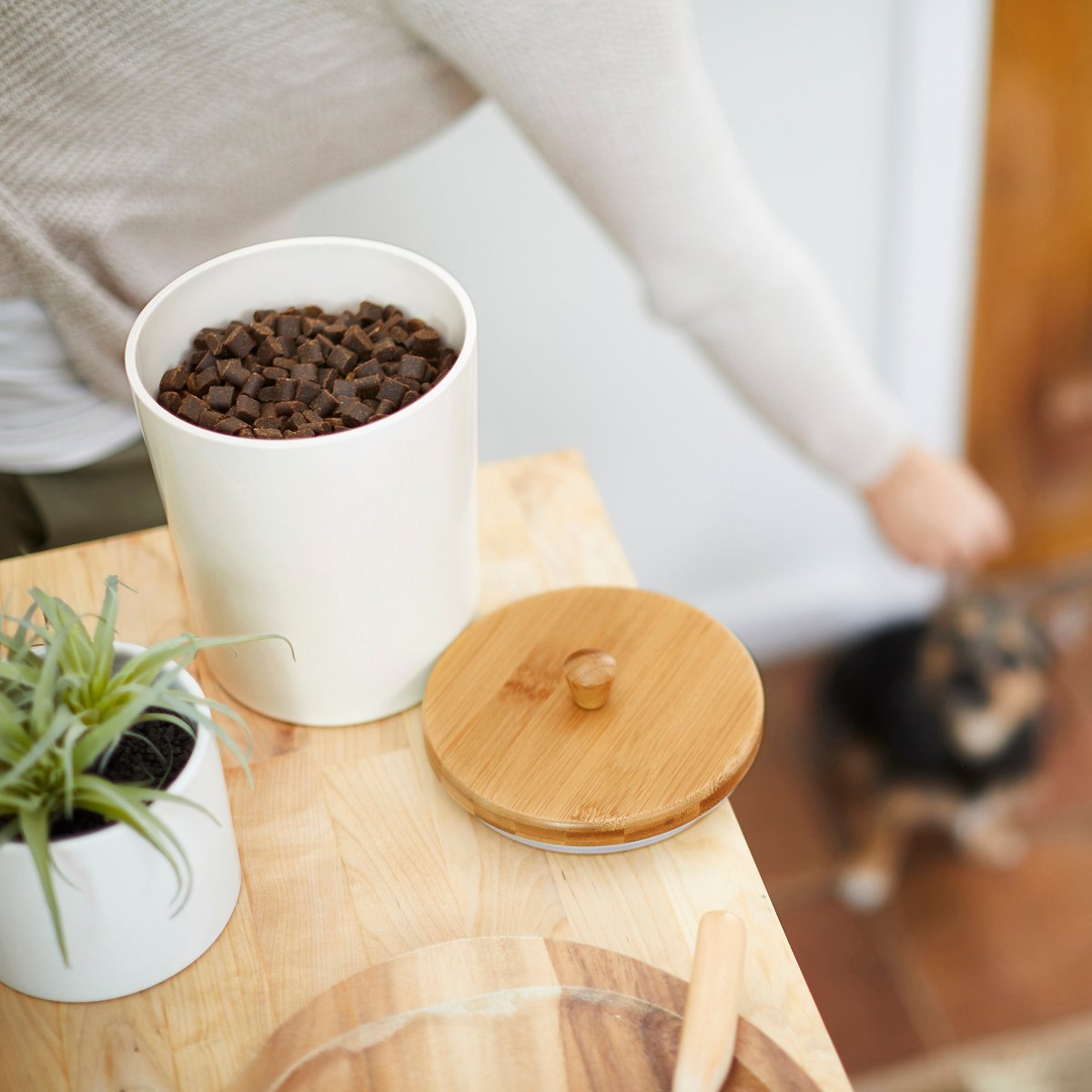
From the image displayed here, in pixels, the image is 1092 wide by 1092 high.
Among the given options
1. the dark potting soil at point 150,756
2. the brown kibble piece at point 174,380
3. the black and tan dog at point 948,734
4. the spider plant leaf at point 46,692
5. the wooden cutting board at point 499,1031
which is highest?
the brown kibble piece at point 174,380

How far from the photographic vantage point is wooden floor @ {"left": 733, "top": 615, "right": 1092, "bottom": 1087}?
1.49 meters

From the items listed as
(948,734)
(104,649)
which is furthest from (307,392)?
(948,734)

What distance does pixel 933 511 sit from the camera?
0.95m

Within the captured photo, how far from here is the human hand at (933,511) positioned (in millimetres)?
A: 946

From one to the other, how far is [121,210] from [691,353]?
950 millimetres

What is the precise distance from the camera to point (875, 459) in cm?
92

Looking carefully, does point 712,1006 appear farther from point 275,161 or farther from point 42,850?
point 275,161

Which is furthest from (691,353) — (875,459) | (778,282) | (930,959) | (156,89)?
(156,89)

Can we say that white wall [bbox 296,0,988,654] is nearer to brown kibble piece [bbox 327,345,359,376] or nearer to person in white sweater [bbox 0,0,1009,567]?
person in white sweater [bbox 0,0,1009,567]

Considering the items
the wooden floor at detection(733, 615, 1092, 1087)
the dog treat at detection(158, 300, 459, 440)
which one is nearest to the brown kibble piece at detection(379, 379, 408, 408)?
the dog treat at detection(158, 300, 459, 440)

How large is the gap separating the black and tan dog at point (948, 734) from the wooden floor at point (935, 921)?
0.04 meters

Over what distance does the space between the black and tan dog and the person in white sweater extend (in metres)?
0.88

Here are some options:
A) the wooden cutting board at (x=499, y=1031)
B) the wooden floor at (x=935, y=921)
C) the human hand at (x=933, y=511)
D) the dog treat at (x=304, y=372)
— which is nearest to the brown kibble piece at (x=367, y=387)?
the dog treat at (x=304, y=372)

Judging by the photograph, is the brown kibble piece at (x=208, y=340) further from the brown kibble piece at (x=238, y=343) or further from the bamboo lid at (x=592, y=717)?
the bamboo lid at (x=592, y=717)
